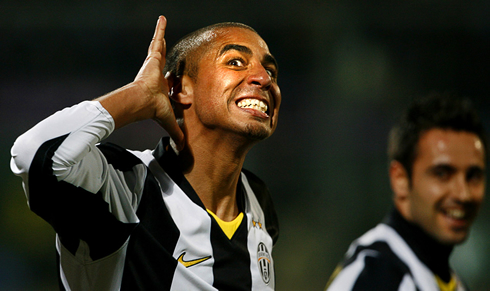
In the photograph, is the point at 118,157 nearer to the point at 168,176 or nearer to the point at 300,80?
the point at 168,176

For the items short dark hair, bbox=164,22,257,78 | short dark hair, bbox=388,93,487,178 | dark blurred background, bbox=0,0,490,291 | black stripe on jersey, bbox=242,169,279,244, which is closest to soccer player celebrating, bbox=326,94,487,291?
short dark hair, bbox=388,93,487,178

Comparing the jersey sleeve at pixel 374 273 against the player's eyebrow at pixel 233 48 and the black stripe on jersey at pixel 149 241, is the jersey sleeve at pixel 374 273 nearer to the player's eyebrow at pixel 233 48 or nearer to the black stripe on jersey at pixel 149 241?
the black stripe on jersey at pixel 149 241

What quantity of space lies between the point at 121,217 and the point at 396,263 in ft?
3.08

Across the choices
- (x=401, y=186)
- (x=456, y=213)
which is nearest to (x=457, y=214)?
(x=456, y=213)

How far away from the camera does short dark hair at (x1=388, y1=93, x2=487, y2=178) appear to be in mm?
888

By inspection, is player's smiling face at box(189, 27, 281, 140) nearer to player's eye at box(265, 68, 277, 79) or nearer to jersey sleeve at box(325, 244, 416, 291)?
player's eye at box(265, 68, 277, 79)

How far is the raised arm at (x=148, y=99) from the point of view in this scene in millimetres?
1450

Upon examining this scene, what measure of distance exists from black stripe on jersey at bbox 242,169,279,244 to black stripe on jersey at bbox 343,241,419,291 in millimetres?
1337

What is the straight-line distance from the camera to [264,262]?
1921mm

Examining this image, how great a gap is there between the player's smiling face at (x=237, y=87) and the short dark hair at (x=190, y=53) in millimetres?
31

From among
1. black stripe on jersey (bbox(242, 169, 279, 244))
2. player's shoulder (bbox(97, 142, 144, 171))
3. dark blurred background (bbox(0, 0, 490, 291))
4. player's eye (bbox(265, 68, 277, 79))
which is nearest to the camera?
player's shoulder (bbox(97, 142, 144, 171))

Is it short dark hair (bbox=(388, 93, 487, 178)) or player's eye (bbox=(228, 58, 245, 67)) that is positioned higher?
short dark hair (bbox=(388, 93, 487, 178))

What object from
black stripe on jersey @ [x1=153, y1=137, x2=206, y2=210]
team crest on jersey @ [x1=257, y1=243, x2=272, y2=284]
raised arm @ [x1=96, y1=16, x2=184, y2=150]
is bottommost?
team crest on jersey @ [x1=257, y1=243, x2=272, y2=284]

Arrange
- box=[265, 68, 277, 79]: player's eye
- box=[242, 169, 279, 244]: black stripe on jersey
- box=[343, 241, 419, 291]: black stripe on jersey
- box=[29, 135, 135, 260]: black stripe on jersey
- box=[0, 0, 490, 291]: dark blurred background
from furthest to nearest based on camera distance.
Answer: box=[0, 0, 490, 291]: dark blurred background, box=[242, 169, 279, 244]: black stripe on jersey, box=[265, 68, 277, 79]: player's eye, box=[29, 135, 135, 260]: black stripe on jersey, box=[343, 241, 419, 291]: black stripe on jersey
